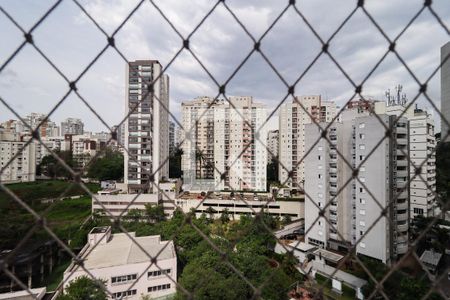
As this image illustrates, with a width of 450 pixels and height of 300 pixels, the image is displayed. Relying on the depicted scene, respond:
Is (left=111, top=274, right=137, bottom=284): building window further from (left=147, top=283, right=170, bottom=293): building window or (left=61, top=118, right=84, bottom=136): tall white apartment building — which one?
(left=61, top=118, right=84, bottom=136): tall white apartment building

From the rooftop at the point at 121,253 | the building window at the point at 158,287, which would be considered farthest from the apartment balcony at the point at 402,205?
the building window at the point at 158,287

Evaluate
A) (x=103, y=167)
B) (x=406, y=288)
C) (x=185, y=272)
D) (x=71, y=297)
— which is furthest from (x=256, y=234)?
(x=103, y=167)

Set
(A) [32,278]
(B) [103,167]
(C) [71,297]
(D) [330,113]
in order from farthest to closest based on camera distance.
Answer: (B) [103,167] → (D) [330,113] → (A) [32,278] → (C) [71,297]

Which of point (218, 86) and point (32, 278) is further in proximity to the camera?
point (32, 278)

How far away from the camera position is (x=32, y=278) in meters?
4.59

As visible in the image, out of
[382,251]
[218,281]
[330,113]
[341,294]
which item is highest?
[330,113]

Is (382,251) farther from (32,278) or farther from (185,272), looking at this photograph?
(32,278)

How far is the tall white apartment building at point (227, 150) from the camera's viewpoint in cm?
964

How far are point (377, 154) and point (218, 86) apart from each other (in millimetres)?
5123

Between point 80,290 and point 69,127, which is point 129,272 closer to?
point 80,290

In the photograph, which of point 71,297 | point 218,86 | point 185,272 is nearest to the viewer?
point 218,86

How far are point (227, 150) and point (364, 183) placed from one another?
640 centimetres

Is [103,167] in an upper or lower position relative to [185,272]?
upper

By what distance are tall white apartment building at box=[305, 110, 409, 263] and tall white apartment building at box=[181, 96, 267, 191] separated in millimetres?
3518
